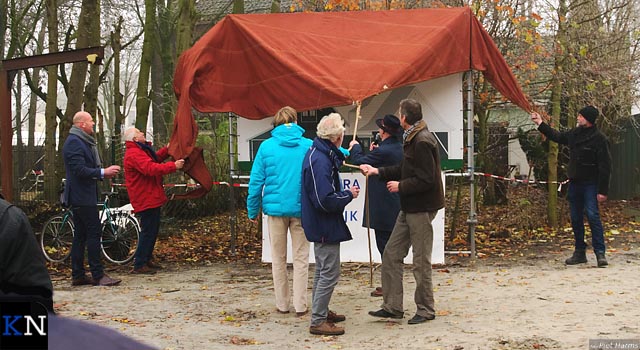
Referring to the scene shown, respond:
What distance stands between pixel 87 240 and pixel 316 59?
11.8 ft

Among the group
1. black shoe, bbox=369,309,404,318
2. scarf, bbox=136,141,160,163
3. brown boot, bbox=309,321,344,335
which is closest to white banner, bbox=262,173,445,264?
A: scarf, bbox=136,141,160,163

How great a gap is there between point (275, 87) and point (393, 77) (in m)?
1.56

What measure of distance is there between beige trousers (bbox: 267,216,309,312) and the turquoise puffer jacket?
14cm

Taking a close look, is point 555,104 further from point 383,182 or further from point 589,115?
point 383,182

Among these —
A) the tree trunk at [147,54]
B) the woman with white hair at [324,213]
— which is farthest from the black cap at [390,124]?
the tree trunk at [147,54]

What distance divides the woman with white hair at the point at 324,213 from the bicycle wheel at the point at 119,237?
188 inches

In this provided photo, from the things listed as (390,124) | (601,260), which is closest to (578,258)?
(601,260)

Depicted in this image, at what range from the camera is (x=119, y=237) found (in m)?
11.2

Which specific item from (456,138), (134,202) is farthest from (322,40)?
(134,202)

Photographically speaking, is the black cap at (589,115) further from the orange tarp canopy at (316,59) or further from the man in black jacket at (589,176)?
the orange tarp canopy at (316,59)

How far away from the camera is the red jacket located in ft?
32.9

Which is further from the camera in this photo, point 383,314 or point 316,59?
point 316,59

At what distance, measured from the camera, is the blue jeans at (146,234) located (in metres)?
10.2

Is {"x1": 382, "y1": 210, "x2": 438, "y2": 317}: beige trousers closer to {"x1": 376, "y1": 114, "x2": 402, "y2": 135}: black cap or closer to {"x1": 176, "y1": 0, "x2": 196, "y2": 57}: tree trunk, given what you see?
{"x1": 376, "y1": 114, "x2": 402, "y2": 135}: black cap
